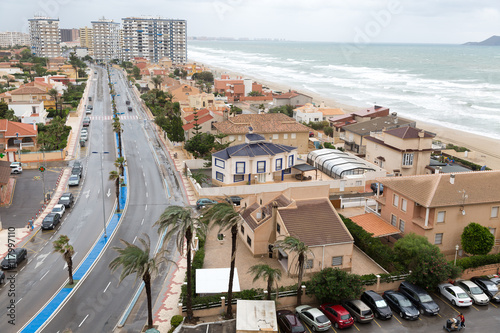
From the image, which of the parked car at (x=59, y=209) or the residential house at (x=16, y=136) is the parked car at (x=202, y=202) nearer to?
the parked car at (x=59, y=209)

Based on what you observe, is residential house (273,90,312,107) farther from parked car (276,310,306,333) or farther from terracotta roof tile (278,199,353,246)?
parked car (276,310,306,333)

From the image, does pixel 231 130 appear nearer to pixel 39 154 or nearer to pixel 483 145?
pixel 39 154

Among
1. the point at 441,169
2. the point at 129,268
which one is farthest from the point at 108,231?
the point at 441,169

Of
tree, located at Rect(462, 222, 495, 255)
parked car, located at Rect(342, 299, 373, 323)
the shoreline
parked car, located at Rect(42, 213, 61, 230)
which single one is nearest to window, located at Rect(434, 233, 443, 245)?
tree, located at Rect(462, 222, 495, 255)

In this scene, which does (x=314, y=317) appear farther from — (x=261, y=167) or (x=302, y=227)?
(x=261, y=167)

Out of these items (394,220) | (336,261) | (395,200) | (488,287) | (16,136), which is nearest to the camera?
(488,287)

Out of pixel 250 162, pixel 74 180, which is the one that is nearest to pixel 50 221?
pixel 74 180
